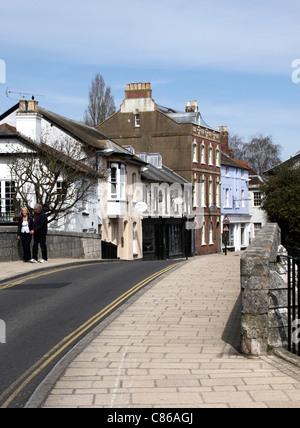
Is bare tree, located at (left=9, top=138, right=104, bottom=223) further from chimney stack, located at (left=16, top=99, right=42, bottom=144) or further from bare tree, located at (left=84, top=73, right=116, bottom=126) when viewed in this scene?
bare tree, located at (left=84, top=73, right=116, bottom=126)

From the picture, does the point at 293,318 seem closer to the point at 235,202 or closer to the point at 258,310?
the point at 258,310

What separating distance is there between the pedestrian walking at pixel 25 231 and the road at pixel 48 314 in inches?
78.6

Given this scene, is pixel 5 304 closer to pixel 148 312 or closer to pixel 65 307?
pixel 65 307

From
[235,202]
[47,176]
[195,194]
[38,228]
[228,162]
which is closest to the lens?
[38,228]

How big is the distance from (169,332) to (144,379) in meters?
2.65

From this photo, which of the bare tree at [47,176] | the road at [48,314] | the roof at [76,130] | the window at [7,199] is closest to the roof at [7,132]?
the bare tree at [47,176]

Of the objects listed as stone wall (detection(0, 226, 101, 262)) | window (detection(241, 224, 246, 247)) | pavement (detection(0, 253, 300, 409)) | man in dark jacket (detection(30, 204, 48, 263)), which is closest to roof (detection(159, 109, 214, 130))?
window (detection(241, 224, 246, 247))

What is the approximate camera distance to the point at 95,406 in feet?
20.7

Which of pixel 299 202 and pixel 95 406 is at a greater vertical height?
pixel 299 202

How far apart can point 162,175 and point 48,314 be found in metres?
38.0

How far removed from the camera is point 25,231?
2002 centimetres

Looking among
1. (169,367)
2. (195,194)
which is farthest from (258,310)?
(195,194)

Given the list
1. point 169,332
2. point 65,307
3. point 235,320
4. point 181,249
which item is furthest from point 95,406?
point 181,249

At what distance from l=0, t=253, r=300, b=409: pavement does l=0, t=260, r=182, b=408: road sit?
32 cm
